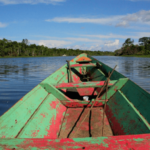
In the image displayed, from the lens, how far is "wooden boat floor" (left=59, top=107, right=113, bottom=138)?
2.61m

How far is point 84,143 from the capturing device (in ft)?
4.12

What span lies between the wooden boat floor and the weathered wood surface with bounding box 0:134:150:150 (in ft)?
→ 4.39

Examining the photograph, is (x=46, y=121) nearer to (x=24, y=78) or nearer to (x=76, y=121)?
(x=76, y=121)

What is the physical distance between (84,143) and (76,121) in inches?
72.0

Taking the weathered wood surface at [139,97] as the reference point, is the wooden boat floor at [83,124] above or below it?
below

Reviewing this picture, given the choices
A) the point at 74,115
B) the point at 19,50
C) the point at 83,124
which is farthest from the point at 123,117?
the point at 19,50

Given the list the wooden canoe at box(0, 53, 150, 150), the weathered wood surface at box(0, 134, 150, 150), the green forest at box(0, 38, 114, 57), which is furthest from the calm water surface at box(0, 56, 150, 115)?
the green forest at box(0, 38, 114, 57)

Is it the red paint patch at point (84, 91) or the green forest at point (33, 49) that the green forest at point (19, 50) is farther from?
the red paint patch at point (84, 91)

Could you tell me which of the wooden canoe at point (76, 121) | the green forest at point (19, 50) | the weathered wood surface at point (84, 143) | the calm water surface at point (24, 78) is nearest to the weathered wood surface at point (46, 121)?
the wooden canoe at point (76, 121)

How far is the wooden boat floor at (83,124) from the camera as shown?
103 inches

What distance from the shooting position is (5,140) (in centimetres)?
129

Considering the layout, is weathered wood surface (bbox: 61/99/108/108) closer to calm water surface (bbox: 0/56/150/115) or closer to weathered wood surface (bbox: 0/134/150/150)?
weathered wood surface (bbox: 0/134/150/150)

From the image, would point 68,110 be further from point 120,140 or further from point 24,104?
point 120,140

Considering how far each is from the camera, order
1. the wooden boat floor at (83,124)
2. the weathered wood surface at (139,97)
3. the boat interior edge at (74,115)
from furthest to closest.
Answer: the wooden boat floor at (83,124) → the weathered wood surface at (139,97) → the boat interior edge at (74,115)
